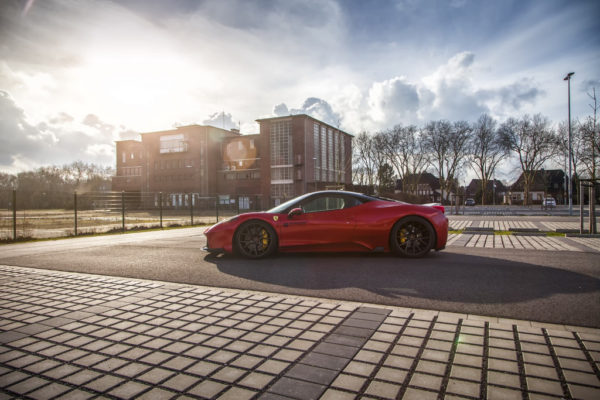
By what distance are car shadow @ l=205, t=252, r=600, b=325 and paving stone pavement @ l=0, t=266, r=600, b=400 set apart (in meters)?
0.64

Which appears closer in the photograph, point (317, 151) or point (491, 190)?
point (317, 151)

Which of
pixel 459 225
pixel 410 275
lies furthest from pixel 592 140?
pixel 410 275

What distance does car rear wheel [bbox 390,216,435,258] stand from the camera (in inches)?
246

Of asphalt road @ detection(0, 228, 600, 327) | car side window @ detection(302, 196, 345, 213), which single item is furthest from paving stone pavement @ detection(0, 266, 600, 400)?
car side window @ detection(302, 196, 345, 213)

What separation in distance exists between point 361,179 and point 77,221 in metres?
55.2

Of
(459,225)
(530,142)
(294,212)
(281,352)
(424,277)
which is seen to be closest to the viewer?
(281,352)

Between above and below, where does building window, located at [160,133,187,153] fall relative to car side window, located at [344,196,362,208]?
above

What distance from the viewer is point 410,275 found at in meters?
4.86

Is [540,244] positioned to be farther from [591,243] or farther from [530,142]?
[530,142]

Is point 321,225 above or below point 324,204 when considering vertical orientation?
below

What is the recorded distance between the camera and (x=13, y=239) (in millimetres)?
11156

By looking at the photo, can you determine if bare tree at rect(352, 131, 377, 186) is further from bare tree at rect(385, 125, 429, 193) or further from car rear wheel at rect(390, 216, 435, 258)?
car rear wheel at rect(390, 216, 435, 258)

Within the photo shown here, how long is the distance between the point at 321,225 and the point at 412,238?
5.36 feet

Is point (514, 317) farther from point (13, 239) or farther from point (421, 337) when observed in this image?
point (13, 239)
